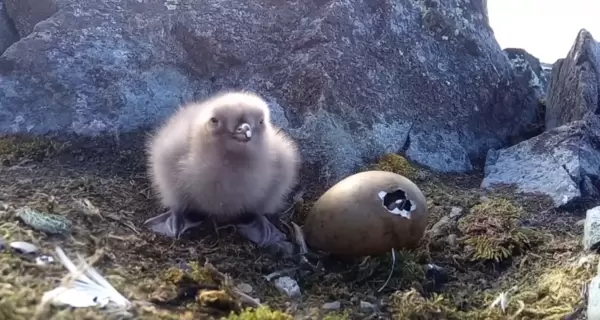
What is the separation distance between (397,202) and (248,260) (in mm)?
598

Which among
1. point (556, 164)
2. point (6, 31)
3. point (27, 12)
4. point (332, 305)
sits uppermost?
point (27, 12)

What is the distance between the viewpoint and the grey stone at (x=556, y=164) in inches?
132

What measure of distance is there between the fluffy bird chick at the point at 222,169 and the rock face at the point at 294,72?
0.51 m

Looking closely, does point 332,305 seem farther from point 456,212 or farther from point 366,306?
point 456,212

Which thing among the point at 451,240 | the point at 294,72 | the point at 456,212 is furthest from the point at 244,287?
the point at 294,72

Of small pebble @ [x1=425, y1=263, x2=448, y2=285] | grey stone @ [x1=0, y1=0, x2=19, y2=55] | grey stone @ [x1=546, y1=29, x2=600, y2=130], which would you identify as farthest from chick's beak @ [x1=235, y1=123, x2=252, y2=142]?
grey stone @ [x1=546, y1=29, x2=600, y2=130]

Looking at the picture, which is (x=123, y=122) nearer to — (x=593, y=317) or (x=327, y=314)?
(x=327, y=314)

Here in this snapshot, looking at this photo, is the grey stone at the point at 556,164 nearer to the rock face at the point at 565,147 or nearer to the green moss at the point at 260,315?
the rock face at the point at 565,147

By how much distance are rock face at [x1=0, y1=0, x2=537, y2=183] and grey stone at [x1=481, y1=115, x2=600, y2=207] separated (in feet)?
0.80

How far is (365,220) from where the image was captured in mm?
2604

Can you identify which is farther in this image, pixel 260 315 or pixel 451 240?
pixel 451 240

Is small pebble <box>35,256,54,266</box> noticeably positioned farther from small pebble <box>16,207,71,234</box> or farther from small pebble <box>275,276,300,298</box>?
small pebble <box>275,276,300,298</box>

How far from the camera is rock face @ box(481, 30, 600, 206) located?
3.40m

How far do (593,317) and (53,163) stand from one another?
2272 millimetres
